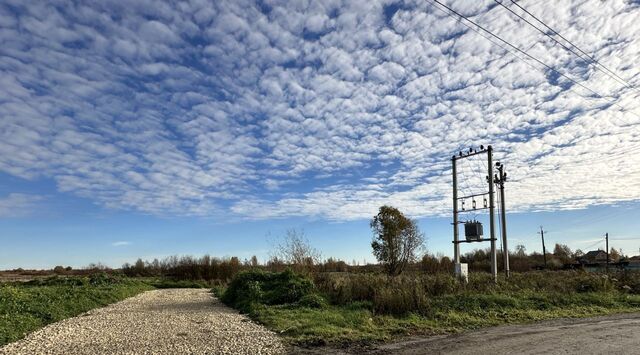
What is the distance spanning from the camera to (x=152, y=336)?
9.85 metres

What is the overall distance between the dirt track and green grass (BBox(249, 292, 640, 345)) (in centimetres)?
72

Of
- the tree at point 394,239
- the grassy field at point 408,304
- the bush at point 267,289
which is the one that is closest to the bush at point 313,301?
the grassy field at point 408,304

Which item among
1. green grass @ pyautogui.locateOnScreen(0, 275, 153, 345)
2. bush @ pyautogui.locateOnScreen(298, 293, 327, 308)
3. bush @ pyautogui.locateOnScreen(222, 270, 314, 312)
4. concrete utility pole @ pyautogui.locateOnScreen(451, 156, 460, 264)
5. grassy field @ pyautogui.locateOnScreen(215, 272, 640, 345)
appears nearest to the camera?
grassy field @ pyautogui.locateOnScreen(215, 272, 640, 345)

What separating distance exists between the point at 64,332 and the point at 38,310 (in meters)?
3.08

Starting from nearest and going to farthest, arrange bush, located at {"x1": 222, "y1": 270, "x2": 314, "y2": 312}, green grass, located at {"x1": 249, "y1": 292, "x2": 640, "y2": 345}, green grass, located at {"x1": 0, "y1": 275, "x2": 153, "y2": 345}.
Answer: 1. green grass, located at {"x1": 249, "y1": 292, "x2": 640, "y2": 345}
2. green grass, located at {"x1": 0, "y1": 275, "x2": 153, "y2": 345}
3. bush, located at {"x1": 222, "y1": 270, "x2": 314, "y2": 312}

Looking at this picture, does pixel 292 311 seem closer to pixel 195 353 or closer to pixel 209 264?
pixel 195 353

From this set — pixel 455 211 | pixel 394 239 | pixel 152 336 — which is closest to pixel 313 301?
pixel 152 336

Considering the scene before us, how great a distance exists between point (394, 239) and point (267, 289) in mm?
19877

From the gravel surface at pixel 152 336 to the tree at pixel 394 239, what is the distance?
2223cm

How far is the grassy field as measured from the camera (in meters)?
10.2

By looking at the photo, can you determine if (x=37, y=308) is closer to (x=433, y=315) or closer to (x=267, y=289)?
(x=267, y=289)

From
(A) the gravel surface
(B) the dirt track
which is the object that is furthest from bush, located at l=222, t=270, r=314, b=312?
(B) the dirt track

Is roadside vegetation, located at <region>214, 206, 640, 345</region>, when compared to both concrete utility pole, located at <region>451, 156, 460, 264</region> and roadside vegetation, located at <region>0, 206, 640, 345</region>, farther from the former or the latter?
concrete utility pole, located at <region>451, 156, 460, 264</region>

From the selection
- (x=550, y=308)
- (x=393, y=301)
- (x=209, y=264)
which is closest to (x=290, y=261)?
(x=393, y=301)
